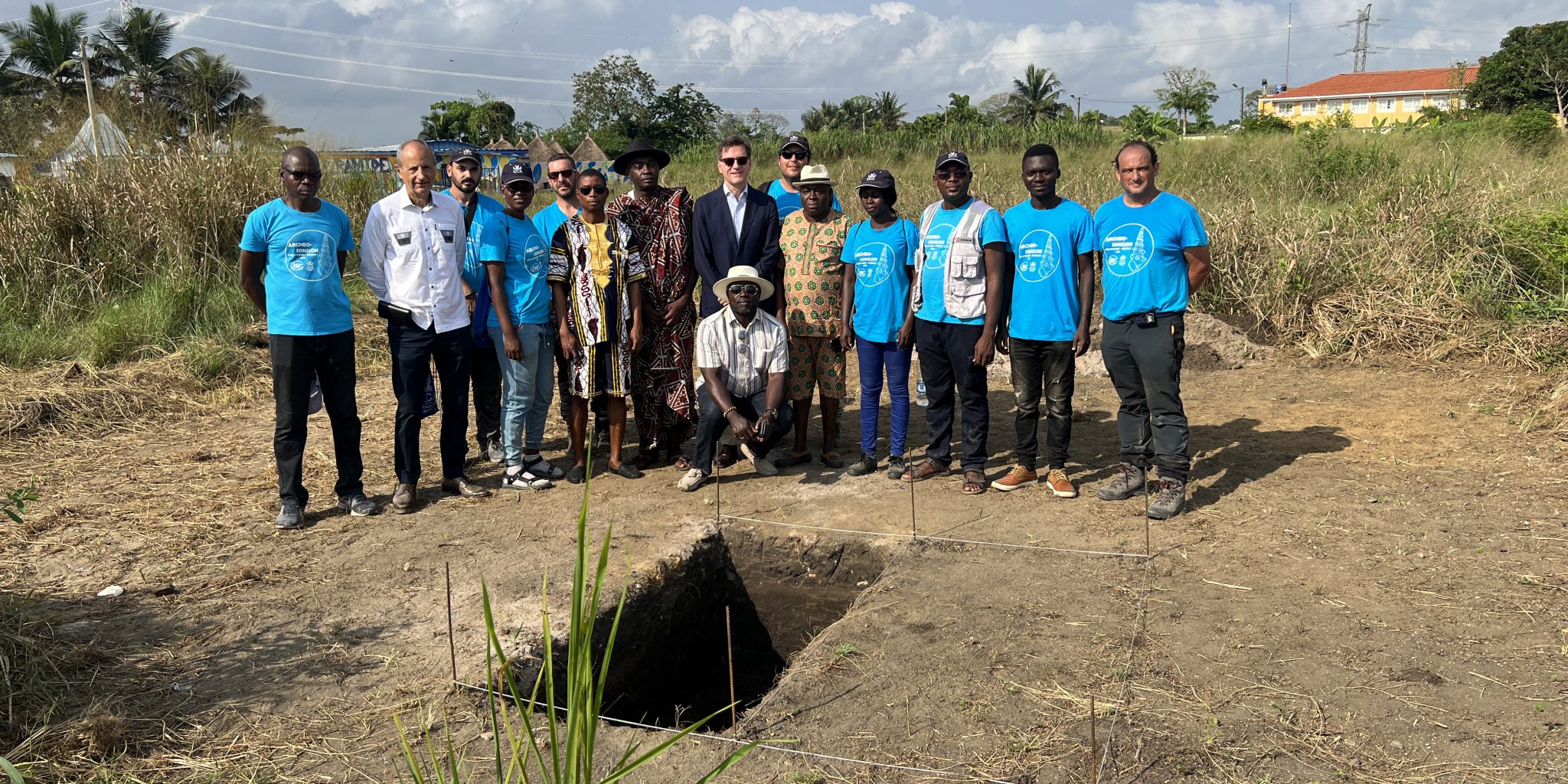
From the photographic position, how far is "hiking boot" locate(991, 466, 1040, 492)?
18.3ft

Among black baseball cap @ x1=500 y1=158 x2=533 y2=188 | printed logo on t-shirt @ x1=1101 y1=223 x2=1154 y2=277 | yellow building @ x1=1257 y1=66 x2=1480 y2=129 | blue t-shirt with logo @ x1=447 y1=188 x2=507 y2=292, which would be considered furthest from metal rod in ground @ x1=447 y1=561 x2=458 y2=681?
→ yellow building @ x1=1257 y1=66 x2=1480 y2=129

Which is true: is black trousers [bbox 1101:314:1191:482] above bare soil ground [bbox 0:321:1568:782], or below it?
above

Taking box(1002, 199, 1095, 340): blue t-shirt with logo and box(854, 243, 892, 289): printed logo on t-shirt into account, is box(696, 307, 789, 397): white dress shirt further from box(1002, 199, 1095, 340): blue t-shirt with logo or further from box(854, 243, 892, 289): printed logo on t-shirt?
box(1002, 199, 1095, 340): blue t-shirt with logo

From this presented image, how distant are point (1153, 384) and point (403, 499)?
3.82m

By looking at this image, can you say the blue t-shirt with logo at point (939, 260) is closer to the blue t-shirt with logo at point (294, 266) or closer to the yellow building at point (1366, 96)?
the blue t-shirt with logo at point (294, 266)

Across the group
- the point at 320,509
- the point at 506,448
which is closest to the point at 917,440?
the point at 506,448

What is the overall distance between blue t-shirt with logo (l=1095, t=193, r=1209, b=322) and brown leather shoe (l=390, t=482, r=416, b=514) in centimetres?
366

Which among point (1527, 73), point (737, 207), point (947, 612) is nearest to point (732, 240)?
point (737, 207)

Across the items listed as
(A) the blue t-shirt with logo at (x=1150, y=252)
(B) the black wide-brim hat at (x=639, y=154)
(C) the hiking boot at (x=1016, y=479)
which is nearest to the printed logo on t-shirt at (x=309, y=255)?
(B) the black wide-brim hat at (x=639, y=154)

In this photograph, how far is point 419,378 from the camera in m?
5.30

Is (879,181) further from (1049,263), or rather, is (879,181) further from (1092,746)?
(1092,746)

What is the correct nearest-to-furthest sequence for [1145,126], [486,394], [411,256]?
Answer: 1. [411,256]
2. [486,394]
3. [1145,126]

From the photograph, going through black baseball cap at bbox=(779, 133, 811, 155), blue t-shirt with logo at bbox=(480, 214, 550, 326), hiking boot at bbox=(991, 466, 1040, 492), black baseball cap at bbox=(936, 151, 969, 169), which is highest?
black baseball cap at bbox=(779, 133, 811, 155)

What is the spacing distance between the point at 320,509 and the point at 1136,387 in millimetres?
4271
